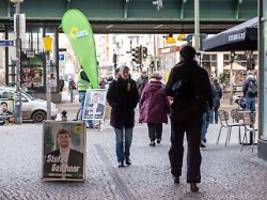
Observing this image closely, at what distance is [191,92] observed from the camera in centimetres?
895

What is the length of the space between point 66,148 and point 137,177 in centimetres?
118

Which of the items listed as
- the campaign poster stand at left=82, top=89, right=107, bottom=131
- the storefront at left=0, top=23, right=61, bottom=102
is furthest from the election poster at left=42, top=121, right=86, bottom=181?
the storefront at left=0, top=23, right=61, bottom=102

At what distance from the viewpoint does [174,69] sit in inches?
355

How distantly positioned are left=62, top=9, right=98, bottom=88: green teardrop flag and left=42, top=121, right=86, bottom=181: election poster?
11027mm

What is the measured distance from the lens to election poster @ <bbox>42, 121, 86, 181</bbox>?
970 cm

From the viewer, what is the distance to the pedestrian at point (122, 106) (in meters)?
11.2

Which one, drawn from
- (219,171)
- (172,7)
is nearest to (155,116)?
(219,171)

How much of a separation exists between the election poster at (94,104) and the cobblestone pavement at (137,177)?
4532 mm

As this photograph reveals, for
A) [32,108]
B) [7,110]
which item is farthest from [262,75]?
[32,108]

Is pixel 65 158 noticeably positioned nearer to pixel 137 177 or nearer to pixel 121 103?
pixel 137 177

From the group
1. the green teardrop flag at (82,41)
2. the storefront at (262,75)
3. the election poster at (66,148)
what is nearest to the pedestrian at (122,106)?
the election poster at (66,148)

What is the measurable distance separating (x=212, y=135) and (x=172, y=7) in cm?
1821

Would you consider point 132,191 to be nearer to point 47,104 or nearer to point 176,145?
point 176,145

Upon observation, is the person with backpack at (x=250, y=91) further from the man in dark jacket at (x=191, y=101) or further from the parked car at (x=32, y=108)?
the man in dark jacket at (x=191, y=101)
